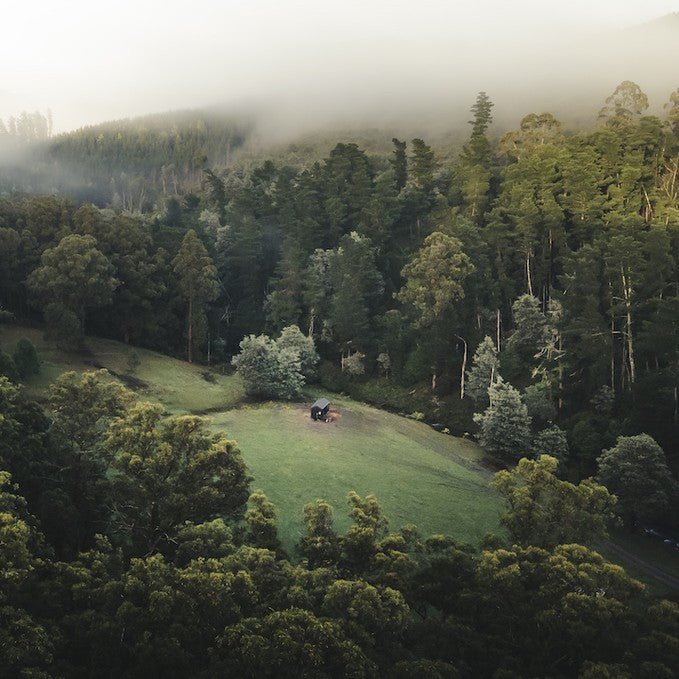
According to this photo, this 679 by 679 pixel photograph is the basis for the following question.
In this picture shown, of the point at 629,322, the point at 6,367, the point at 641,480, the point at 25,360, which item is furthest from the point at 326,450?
the point at 629,322

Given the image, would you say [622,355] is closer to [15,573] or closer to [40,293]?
[15,573]

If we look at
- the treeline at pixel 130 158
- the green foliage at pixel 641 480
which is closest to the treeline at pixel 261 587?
the green foliage at pixel 641 480

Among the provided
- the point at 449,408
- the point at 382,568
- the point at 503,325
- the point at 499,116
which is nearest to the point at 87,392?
the point at 382,568

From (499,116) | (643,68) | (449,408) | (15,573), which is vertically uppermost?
(643,68)

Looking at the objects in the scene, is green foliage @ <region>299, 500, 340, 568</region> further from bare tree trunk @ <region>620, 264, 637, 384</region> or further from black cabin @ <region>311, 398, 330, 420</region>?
bare tree trunk @ <region>620, 264, 637, 384</region>

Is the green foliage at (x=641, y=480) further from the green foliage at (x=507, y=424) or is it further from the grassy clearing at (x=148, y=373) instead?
the grassy clearing at (x=148, y=373)

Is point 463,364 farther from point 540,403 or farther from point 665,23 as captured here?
point 665,23
